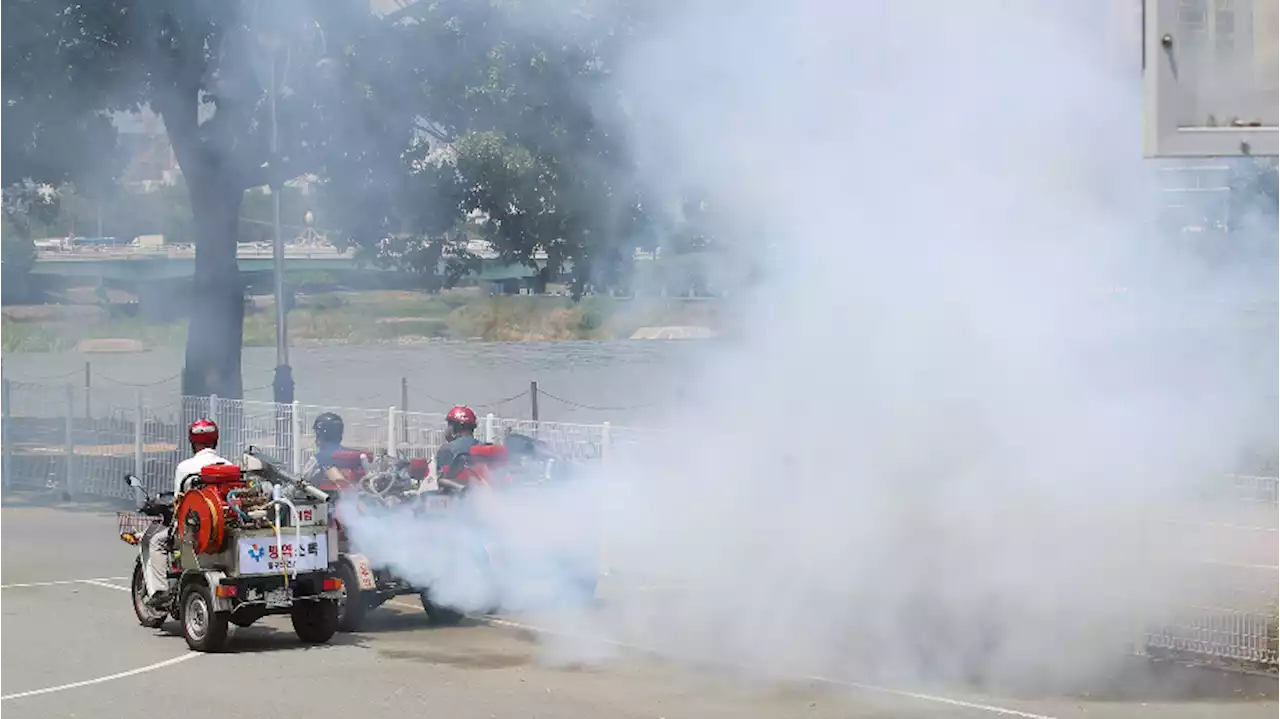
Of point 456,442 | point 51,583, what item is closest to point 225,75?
point 51,583

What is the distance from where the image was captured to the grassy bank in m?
38.9

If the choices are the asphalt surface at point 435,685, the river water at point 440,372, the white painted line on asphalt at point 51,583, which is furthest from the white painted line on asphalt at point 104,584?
the river water at point 440,372

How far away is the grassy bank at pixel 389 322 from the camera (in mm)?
38875

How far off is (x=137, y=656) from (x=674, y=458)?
412 cm

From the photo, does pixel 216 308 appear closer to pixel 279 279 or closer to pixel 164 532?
pixel 279 279

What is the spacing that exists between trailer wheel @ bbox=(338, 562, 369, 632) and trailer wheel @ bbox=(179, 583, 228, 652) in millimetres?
1119

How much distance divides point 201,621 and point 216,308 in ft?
50.2

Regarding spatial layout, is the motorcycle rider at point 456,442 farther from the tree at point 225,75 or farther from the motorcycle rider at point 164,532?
the tree at point 225,75

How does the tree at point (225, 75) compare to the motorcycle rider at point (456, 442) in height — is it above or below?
above

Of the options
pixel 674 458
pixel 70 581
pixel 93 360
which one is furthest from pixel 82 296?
pixel 674 458

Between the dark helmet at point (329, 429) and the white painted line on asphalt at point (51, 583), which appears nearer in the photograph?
the dark helmet at point (329, 429)

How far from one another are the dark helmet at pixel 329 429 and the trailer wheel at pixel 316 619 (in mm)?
2347

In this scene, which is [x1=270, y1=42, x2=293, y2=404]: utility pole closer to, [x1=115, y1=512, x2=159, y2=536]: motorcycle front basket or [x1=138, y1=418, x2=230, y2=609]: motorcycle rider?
[x1=115, y1=512, x2=159, y2=536]: motorcycle front basket

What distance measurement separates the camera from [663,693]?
411 inches
